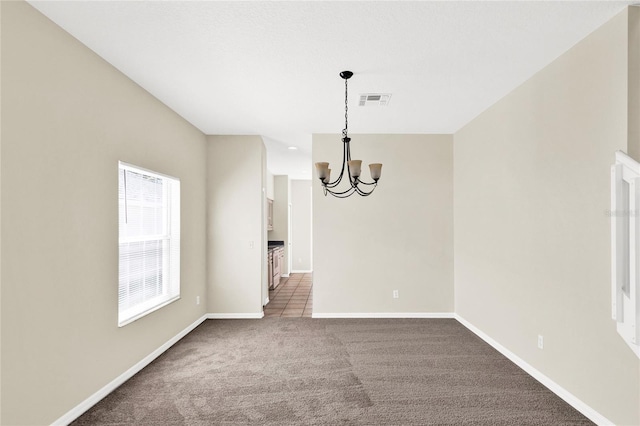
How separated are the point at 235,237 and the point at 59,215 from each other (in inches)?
105

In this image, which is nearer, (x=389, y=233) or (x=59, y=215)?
(x=59, y=215)

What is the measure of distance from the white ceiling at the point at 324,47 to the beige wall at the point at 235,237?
122 centimetres

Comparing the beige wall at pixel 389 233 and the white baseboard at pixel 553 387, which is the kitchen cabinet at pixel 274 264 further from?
the white baseboard at pixel 553 387

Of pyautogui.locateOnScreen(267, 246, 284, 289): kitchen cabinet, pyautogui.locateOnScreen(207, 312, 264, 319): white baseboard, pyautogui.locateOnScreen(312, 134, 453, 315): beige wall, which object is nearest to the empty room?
pyautogui.locateOnScreen(207, 312, 264, 319): white baseboard

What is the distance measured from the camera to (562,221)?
2.55 metres

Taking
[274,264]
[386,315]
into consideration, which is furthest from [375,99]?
[274,264]

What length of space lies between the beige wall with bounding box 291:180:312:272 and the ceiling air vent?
18.9 ft

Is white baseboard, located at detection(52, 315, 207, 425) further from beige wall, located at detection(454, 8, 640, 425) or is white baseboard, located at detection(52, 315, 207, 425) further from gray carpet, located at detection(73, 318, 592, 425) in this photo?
beige wall, located at detection(454, 8, 640, 425)

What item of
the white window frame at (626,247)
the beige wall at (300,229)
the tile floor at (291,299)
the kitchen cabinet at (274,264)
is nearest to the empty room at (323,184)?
the white window frame at (626,247)

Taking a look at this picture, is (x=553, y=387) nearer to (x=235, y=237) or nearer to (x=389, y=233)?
(x=389, y=233)

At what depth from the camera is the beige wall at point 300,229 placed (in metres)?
9.16

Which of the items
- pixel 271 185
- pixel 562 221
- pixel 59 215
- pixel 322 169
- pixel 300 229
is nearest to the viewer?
pixel 59 215

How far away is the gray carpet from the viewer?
2.32m

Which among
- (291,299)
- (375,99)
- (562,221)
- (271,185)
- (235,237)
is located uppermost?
(375,99)
